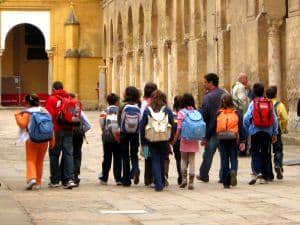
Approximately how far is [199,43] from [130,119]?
20.2 metres

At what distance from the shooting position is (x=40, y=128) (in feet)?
46.9

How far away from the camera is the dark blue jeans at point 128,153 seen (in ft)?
50.0

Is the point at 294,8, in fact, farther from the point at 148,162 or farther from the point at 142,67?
the point at 142,67

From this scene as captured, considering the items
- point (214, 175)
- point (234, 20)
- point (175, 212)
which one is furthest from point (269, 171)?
point (234, 20)

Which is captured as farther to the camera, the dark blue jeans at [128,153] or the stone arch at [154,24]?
the stone arch at [154,24]

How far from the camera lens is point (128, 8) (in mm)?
50844

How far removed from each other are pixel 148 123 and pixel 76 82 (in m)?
42.8

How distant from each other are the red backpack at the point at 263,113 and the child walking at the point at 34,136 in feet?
10.8

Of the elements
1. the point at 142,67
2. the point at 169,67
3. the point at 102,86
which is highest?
the point at 142,67

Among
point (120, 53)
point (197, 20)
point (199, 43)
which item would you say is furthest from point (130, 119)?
point (120, 53)

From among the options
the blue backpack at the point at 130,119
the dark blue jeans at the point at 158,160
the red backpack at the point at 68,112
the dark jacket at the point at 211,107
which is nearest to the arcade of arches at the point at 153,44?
the dark jacket at the point at 211,107

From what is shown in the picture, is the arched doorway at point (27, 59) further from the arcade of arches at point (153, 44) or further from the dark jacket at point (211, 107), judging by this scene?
the dark jacket at point (211, 107)

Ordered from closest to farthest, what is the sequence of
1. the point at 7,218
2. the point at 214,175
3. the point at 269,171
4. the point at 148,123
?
the point at 7,218 → the point at 148,123 → the point at 269,171 → the point at 214,175

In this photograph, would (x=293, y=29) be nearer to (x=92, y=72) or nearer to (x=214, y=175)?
(x=214, y=175)
